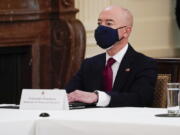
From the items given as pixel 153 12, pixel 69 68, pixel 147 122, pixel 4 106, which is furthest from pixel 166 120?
pixel 153 12

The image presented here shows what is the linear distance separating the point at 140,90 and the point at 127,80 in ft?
0.42

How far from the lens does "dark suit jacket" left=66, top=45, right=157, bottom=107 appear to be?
3468 millimetres

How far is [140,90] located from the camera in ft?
11.5

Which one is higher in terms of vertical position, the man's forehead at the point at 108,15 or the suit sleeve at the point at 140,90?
the man's forehead at the point at 108,15

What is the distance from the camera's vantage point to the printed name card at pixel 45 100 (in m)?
2.93

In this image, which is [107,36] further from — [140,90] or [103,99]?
[103,99]

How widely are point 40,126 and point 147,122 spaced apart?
439mm

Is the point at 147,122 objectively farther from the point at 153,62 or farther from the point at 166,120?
Result: the point at 153,62

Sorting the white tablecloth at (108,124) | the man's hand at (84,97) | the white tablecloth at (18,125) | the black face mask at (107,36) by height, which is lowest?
the man's hand at (84,97)

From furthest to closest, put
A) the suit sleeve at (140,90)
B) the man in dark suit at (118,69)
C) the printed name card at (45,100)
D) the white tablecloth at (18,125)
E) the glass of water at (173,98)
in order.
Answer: the man in dark suit at (118,69) < the suit sleeve at (140,90) < the printed name card at (45,100) < the glass of water at (173,98) < the white tablecloth at (18,125)

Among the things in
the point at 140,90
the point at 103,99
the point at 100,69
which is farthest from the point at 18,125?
the point at 100,69

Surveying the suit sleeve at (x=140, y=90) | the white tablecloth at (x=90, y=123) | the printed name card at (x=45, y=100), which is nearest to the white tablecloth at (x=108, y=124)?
the white tablecloth at (x=90, y=123)

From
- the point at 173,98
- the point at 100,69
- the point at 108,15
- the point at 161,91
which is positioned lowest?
the point at 161,91

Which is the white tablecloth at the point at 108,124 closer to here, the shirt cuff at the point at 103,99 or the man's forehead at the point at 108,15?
the shirt cuff at the point at 103,99
